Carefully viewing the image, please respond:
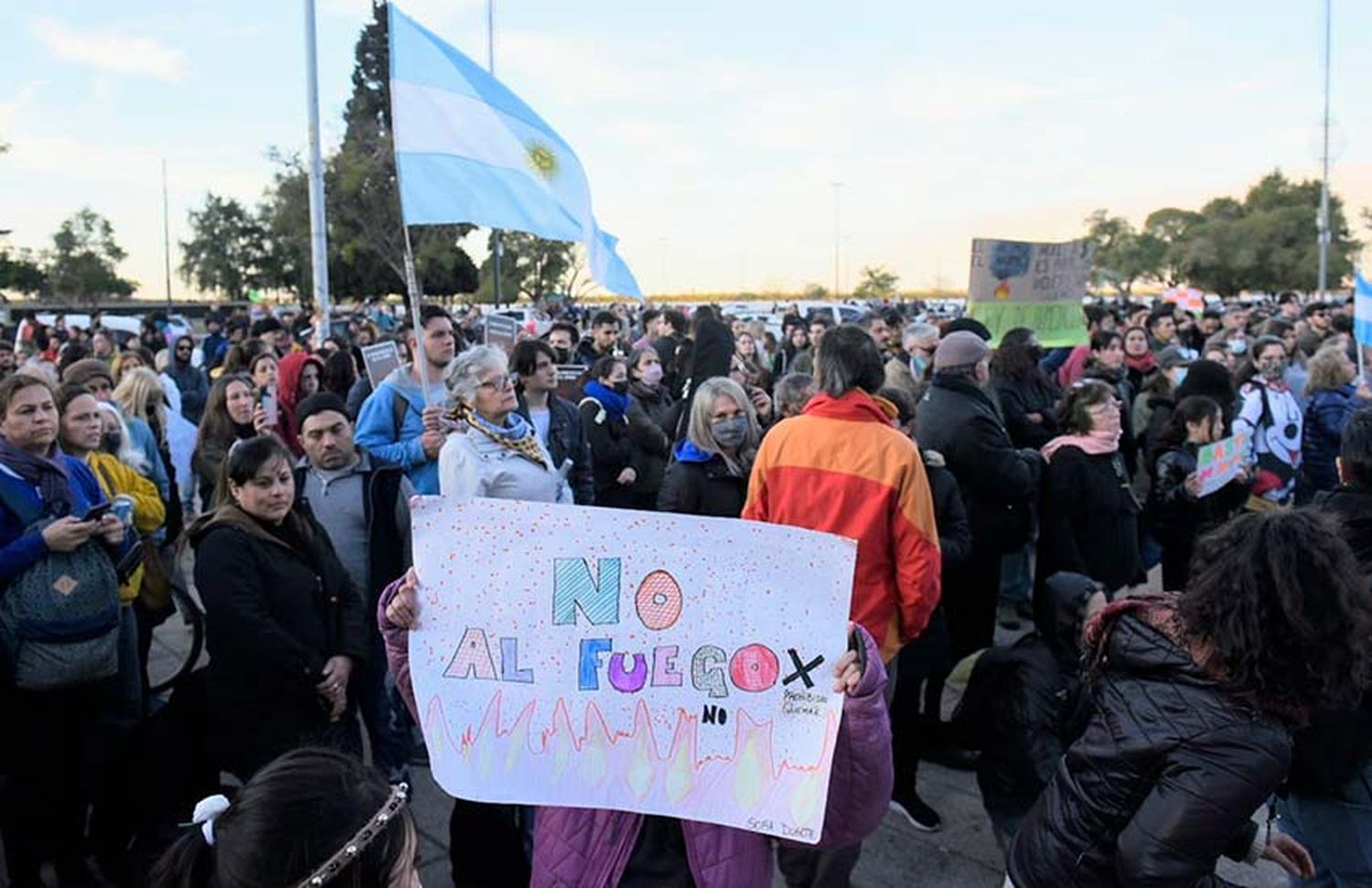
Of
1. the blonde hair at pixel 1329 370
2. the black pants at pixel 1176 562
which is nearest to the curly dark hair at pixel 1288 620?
the black pants at pixel 1176 562

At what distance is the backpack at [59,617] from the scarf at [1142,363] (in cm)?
802

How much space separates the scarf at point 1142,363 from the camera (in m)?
8.77

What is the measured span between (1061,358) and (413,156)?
722 centimetres

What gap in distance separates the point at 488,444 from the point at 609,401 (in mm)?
2411

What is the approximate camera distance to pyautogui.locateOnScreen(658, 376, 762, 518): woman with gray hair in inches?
168

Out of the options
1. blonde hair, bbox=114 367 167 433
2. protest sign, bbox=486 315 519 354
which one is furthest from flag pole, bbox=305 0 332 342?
blonde hair, bbox=114 367 167 433

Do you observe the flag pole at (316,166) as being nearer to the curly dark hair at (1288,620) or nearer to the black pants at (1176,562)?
the black pants at (1176,562)

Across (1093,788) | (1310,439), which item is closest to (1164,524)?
(1310,439)

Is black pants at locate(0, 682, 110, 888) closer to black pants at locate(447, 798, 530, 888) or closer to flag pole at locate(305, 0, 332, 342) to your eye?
black pants at locate(447, 798, 530, 888)

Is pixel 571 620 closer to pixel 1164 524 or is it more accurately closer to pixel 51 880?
pixel 51 880

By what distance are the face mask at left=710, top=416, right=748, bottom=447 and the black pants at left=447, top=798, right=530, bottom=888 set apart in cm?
175

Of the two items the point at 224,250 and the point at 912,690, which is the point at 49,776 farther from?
the point at 224,250

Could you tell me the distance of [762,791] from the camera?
200 centimetres

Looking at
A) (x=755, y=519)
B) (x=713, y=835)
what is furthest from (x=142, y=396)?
(x=713, y=835)
